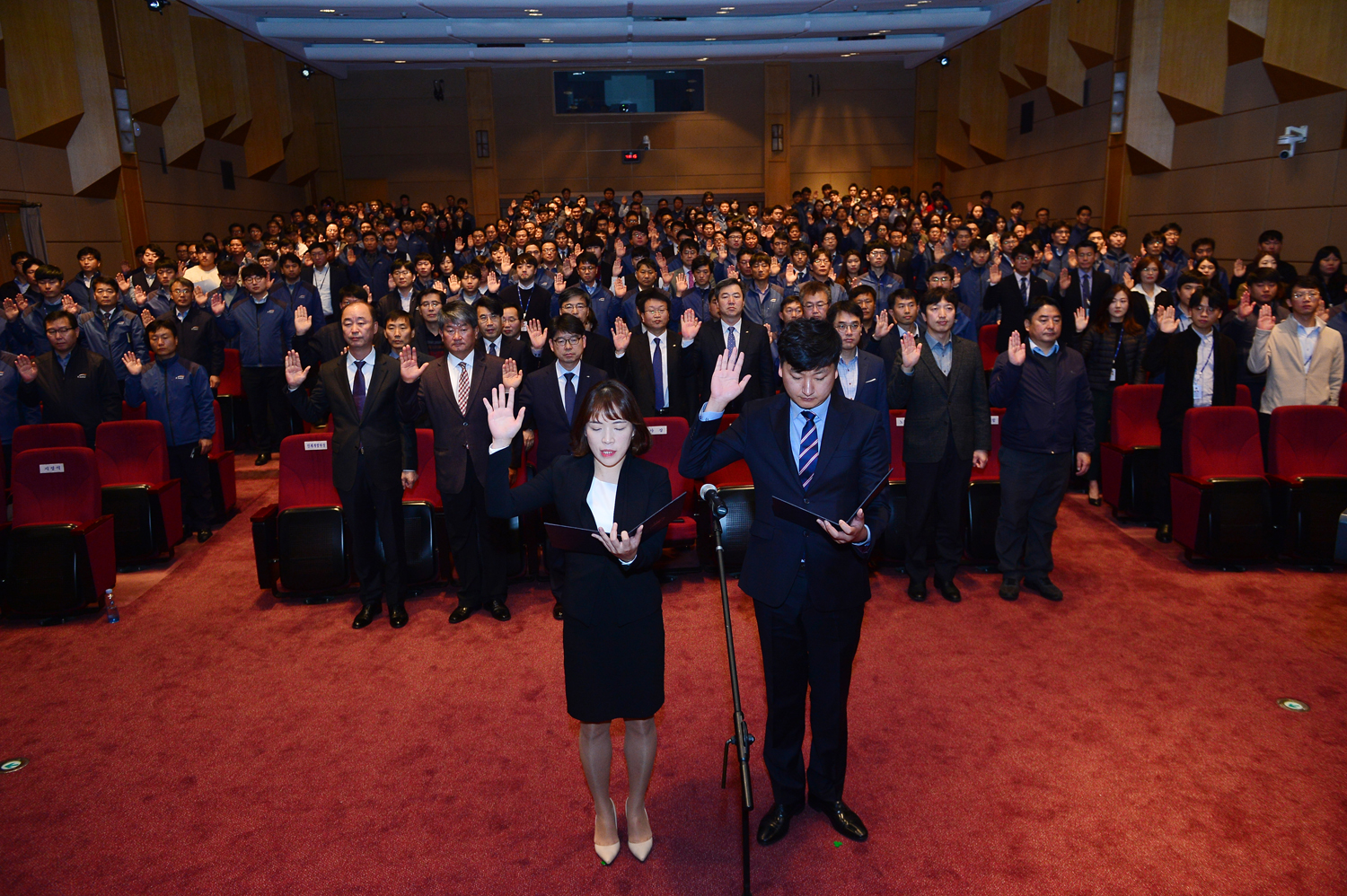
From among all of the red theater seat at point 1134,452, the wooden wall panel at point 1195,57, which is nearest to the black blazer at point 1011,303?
the red theater seat at point 1134,452

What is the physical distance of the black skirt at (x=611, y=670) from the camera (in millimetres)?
2572

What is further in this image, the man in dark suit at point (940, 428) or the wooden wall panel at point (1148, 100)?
the wooden wall panel at point (1148, 100)

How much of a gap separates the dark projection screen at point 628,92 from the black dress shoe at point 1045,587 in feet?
54.6

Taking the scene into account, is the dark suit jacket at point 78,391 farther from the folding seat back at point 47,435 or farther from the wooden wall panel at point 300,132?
the wooden wall panel at point 300,132

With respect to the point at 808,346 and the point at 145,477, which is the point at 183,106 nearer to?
the point at 145,477

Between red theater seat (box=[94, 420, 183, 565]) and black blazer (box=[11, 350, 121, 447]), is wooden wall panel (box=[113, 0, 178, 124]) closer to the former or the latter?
black blazer (box=[11, 350, 121, 447])

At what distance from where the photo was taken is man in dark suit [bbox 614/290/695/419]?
5305 mm

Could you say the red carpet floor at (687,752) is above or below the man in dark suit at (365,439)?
below

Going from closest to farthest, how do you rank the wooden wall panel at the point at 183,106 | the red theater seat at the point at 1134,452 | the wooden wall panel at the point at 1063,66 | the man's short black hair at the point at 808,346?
the man's short black hair at the point at 808,346 → the red theater seat at the point at 1134,452 → the wooden wall panel at the point at 183,106 → the wooden wall panel at the point at 1063,66

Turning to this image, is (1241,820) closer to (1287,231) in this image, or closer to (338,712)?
(338,712)

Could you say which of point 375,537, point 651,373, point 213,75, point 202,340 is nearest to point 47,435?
point 202,340

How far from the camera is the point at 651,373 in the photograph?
5.43 m

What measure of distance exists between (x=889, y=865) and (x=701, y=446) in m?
1.51

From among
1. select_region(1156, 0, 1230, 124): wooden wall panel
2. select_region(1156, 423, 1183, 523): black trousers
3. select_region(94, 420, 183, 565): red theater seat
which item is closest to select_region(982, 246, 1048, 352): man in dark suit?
select_region(1156, 423, 1183, 523): black trousers
